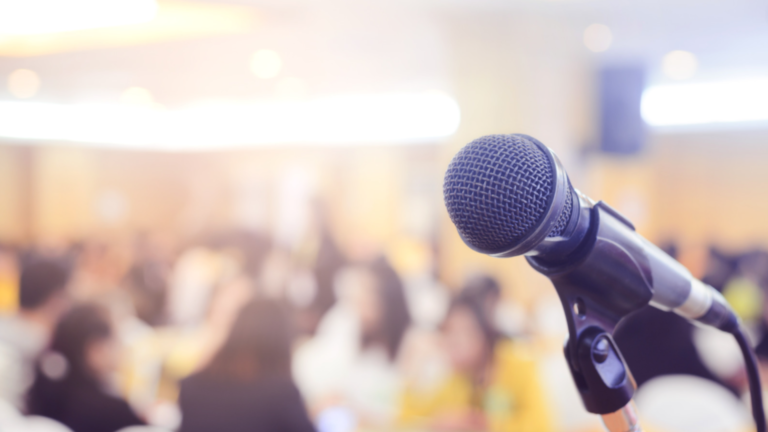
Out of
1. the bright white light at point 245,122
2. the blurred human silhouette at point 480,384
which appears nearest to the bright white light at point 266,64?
the bright white light at point 245,122

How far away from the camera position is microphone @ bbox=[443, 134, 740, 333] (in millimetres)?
542

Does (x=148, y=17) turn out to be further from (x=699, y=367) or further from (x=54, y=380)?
(x=699, y=367)

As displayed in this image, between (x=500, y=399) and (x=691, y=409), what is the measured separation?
2.73 feet

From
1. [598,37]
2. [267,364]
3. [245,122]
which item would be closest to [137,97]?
[245,122]

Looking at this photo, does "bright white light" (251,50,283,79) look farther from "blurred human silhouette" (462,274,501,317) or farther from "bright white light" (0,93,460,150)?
"blurred human silhouette" (462,274,501,317)

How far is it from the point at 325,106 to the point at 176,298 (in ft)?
13.9

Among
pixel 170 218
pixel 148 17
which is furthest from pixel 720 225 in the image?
pixel 170 218

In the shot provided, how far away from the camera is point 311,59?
6.08 meters

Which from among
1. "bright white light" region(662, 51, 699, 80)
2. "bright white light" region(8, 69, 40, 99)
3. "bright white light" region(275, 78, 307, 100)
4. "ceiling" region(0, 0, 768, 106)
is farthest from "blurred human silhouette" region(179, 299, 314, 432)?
"bright white light" region(8, 69, 40, 99)

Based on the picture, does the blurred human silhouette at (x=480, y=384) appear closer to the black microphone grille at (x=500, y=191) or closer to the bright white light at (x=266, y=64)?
the black microphone grille at (x=500, y=191)

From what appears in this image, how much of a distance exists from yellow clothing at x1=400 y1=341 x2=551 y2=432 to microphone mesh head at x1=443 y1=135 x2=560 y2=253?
92.0 inches

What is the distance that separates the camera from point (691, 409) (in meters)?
2.47

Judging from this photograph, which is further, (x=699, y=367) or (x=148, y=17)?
(x=148, y=17)

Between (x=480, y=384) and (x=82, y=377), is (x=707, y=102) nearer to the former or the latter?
(x=480, y=384)
